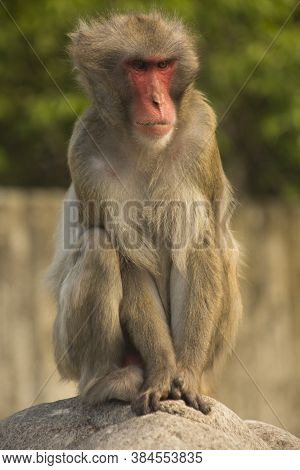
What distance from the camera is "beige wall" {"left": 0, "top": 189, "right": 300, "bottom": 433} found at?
12.9 meters

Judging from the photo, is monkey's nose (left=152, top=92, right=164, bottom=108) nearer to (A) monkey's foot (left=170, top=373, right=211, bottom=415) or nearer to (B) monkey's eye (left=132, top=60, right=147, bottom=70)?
(B) monkey's eye (left=132, top=60, right=147, bottom=70)

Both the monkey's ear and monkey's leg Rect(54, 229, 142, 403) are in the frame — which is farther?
the monkey's ear

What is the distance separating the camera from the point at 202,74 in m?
14.8

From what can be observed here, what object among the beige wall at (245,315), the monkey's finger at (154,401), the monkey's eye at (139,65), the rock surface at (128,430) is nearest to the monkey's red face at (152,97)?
the monkey's eye at (139,65)

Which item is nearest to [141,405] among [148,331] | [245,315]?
[148,331]

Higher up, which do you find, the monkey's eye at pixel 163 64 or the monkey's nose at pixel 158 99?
the monkey's eye at pixel 163 64

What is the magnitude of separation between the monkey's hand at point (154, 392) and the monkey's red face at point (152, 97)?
66.8 inches

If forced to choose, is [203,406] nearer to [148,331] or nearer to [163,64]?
[148,331]

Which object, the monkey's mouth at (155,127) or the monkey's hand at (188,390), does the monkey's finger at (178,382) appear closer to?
the monkey's hand at (188,390)

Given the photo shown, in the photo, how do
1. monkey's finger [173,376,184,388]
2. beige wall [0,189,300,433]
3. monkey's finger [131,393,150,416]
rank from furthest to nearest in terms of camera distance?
beige wall [0,189,300,433]
monkey's finger [173,376,184,388]
monkey's finger [131,393,150,416]

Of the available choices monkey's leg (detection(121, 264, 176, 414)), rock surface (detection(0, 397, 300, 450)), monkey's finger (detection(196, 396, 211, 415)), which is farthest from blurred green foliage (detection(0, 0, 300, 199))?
monkey's finger (detection(196, 396, 211, 415))

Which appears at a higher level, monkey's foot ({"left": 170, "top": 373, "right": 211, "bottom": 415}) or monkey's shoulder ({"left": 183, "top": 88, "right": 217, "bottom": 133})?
monkey's shoulder ({"left": 183, "top": 88, "right": 217, "bottom": 133})

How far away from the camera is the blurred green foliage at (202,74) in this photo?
1454cm

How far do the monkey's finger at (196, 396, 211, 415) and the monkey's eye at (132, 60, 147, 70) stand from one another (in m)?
2.38
